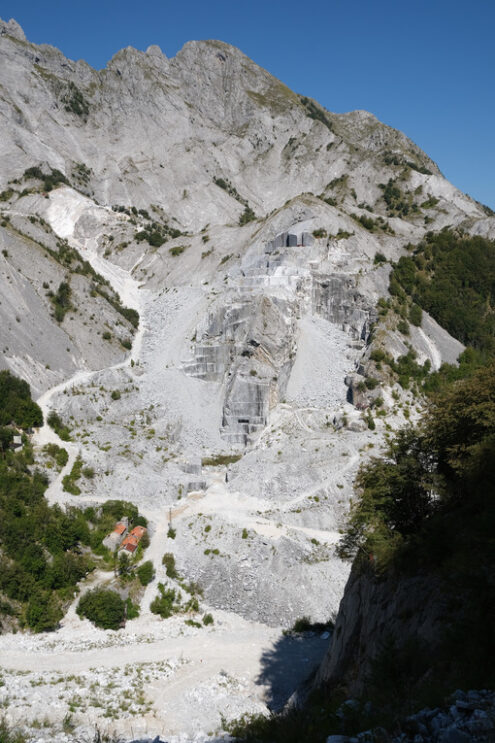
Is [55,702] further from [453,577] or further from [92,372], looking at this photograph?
[92,372]

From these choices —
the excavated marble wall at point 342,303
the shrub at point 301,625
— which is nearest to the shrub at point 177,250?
the excavated marble wall at point 342,303

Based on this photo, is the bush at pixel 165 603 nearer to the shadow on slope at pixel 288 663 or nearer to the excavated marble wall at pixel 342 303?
the shadow on slope at pixel 288 663

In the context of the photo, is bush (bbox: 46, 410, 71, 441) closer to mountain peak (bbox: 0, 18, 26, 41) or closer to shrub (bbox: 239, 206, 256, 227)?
shrub (bbox: 239, 206, 256, 227)

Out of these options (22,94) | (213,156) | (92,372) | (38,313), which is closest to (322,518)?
(92,372)

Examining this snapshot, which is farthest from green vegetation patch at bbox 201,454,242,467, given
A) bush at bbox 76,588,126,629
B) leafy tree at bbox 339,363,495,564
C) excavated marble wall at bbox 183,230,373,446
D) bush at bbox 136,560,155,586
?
leafy tree at bbox 339,363,495,564

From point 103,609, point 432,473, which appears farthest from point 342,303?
point 432,473

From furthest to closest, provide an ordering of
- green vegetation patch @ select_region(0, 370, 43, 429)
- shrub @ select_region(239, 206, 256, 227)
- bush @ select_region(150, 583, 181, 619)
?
shrub @ select_region(239, 206, 256, 227) < green vegetation patch @ select_region(0, 370, 43, 429) < bush @ select_region(150, 583, 181, 619)

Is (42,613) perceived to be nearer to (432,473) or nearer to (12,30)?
(432,473)

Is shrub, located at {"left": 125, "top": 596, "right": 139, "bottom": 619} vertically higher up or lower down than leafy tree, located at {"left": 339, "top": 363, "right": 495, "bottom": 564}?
lower down
